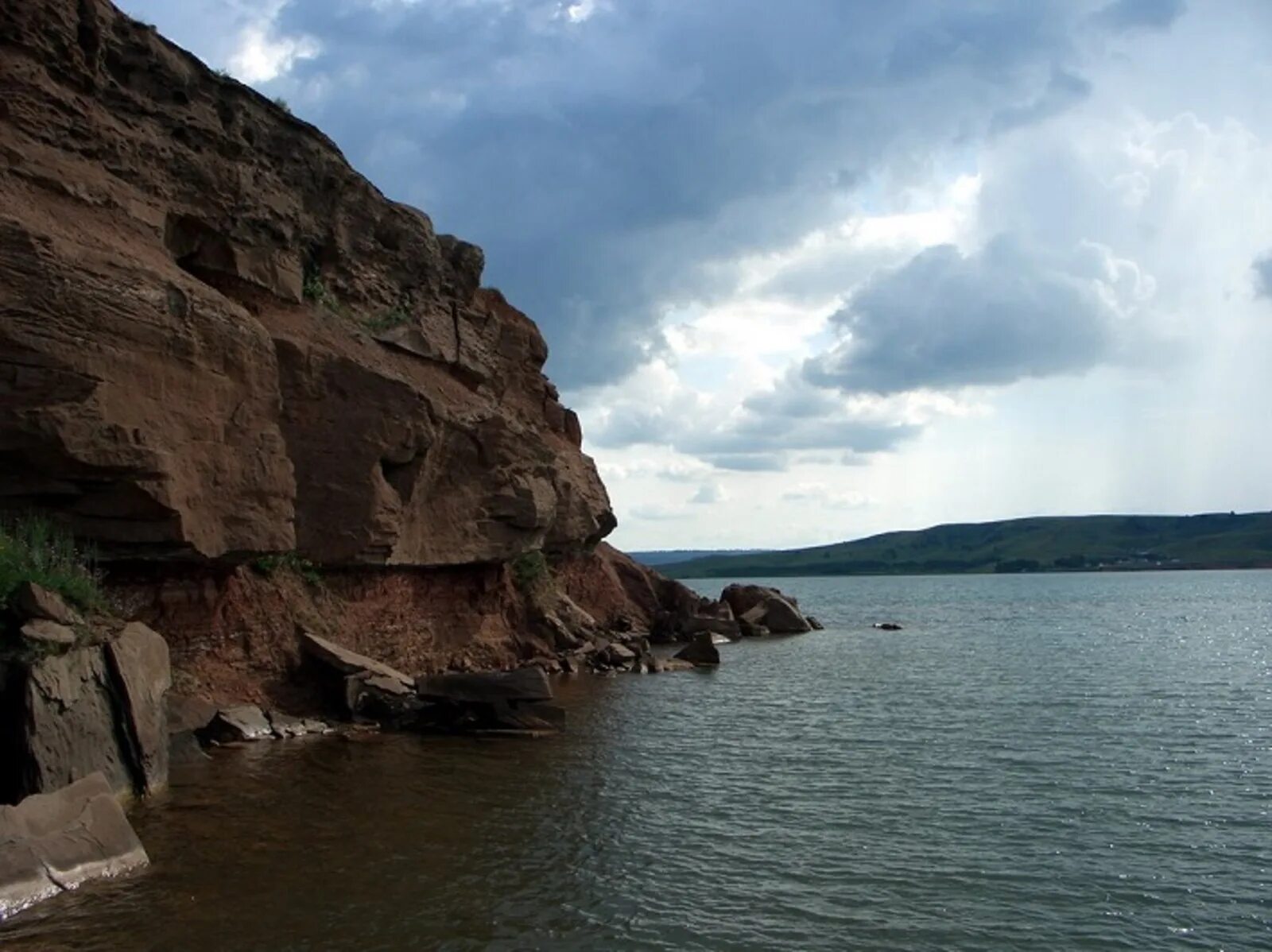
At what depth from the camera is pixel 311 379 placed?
2505 centimetres

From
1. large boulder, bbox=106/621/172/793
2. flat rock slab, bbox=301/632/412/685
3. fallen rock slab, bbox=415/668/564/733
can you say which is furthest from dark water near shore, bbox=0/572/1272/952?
flat rock slab, bbox=301/632/412/685

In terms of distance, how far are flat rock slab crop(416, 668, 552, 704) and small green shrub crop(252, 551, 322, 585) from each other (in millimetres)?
4314

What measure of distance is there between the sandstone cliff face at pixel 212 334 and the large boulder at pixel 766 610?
33.1m

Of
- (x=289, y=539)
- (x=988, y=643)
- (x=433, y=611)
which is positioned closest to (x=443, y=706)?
(x=289, y=539)

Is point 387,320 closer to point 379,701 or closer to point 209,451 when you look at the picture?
point 209,451

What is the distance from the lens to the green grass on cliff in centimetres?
1589

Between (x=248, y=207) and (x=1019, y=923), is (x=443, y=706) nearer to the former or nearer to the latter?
(x=248, y=207)

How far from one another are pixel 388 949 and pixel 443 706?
44.5ft

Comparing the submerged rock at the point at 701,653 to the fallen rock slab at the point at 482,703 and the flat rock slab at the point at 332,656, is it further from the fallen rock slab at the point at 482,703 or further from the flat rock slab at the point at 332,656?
the flat rock slab at the point at 332,656

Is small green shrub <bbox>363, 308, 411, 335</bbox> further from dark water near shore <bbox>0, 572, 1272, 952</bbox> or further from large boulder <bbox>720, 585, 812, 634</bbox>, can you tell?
large boulder <bbox>720, 585, 812, 634</bbox>

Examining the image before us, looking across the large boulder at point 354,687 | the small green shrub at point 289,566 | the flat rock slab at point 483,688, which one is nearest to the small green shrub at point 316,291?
the small green shrub at point 289,566

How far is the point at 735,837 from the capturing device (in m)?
15.5

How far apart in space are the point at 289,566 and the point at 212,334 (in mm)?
7003

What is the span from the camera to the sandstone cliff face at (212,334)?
1797cm
